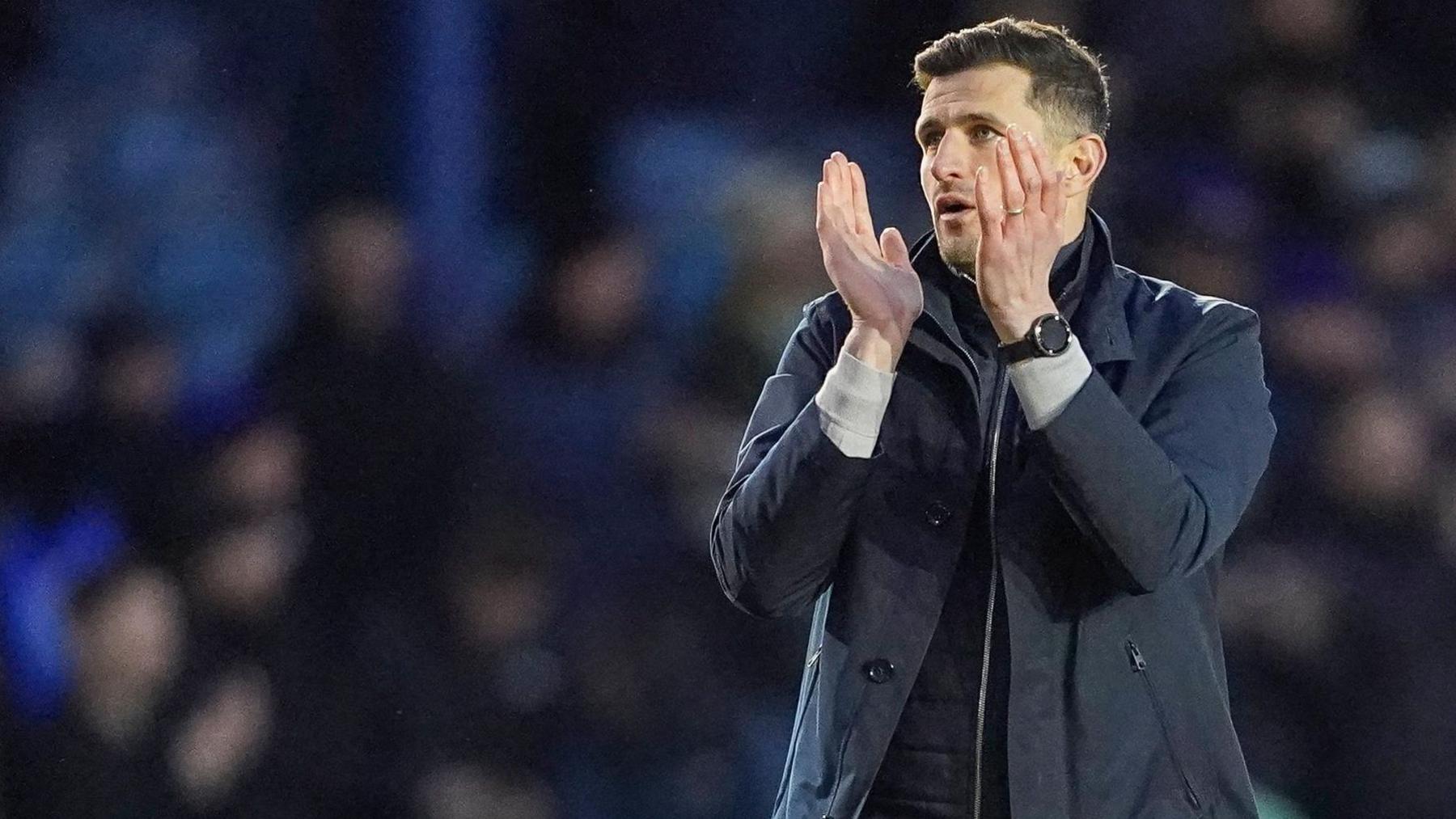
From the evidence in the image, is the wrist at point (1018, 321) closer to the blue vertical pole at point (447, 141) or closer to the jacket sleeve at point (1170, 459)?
the jacket sleeve at point (1170, 459)

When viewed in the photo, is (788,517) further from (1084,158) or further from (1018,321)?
(1084,158)

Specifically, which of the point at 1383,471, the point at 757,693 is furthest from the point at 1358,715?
the point at 757,693

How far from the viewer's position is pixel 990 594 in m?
1.35

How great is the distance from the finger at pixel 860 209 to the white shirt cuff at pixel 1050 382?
0.23 metres

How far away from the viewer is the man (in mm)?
1280

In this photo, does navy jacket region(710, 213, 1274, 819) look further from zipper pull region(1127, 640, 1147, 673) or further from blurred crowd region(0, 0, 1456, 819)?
blurred crowd region(0, 0, 1456, 819)

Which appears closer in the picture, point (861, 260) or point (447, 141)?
point (861, 260)

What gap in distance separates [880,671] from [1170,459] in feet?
0.90

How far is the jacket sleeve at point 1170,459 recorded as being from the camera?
125cm

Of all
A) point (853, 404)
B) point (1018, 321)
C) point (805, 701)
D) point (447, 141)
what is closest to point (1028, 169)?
point (1018, 321)

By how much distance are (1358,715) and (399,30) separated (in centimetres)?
168

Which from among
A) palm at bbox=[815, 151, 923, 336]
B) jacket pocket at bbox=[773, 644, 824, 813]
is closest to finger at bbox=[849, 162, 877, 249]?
palm at bbox=[815, 151, 923, 336]

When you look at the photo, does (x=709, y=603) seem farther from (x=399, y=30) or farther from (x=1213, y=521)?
(x=1213, y=521)

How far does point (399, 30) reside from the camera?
2.57m
